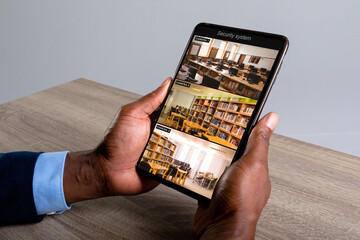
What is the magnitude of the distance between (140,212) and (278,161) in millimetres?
376

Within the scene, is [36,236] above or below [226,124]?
below

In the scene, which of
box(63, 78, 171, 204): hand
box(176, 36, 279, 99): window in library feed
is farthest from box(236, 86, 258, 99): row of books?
box(63, 78, 171, 204): hand

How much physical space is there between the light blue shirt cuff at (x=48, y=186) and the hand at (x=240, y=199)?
243mm

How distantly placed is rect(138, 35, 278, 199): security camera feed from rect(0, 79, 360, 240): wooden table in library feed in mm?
80

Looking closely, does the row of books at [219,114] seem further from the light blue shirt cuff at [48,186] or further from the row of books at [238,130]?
the light blue shirt cuff at [48,186]

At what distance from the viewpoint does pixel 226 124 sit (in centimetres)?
67

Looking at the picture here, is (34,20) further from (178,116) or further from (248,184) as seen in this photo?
(248,184)

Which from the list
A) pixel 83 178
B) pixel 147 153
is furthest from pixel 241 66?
pixel 83 178

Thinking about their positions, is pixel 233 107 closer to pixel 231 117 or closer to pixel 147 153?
pixel 231 117

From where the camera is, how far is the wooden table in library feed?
648mm

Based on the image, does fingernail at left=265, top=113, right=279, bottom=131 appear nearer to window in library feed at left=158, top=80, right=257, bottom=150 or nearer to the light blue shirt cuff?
window in library feed at left=158, top=80, right=257, bottom=150

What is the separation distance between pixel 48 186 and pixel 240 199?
1.11 ft

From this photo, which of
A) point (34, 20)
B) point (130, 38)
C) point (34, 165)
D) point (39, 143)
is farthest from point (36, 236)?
point (34, 20)

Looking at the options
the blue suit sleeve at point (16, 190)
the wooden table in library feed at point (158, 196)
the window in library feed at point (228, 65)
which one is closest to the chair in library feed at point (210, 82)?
the window in library feed at point (228, 65)
